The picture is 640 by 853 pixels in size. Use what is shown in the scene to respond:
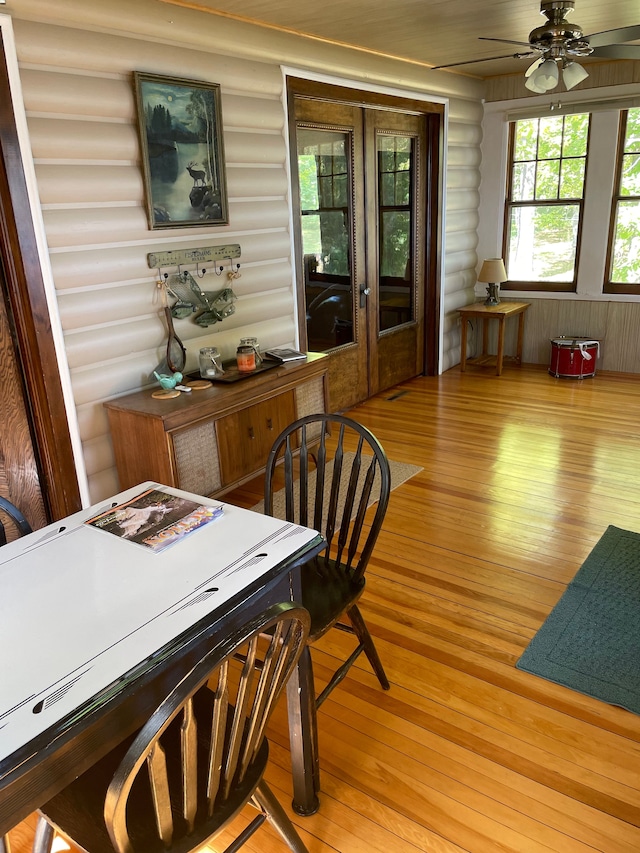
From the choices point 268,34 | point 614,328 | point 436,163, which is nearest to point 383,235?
point 436,163

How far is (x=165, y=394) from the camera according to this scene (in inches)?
124

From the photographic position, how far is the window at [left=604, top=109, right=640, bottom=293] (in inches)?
215

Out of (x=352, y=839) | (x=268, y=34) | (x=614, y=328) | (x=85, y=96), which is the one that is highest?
(x=268, y=34)

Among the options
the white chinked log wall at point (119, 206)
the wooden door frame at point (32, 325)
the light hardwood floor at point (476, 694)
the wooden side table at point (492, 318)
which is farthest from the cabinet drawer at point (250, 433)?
the wooden side table at point (492, 318)

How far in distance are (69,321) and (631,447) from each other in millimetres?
3544

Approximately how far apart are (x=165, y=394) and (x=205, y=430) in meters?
0.28

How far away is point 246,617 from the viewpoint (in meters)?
1.44

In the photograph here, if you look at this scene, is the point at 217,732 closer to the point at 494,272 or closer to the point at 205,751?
the point at 205,751

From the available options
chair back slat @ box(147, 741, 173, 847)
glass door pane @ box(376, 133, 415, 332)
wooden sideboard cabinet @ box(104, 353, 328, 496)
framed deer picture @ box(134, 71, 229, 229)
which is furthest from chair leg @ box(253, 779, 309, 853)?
glass door pane @ box(376, 133, 415, 332)

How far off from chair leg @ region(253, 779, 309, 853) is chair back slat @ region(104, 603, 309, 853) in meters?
0.07

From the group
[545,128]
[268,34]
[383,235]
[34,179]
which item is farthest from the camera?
[545,128]

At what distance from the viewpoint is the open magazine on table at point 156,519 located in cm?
170

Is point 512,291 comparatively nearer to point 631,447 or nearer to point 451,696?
point 631,447

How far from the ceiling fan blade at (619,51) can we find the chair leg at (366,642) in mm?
3010
